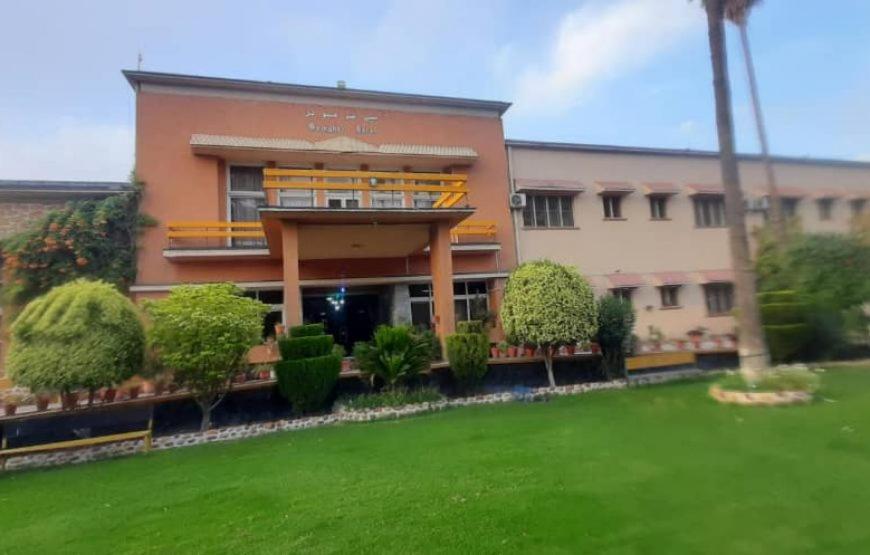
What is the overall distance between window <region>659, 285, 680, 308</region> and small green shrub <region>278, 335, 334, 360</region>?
13183 mm

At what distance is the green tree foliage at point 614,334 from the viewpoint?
1223cm

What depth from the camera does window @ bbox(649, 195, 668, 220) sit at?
58.2 feet

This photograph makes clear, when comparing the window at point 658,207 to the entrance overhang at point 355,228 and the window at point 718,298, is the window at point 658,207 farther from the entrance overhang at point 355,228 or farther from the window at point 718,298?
the entrance overhang at point 355,228

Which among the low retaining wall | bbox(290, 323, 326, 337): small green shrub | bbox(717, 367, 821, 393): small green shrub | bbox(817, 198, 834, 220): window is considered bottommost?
the low retaining wall

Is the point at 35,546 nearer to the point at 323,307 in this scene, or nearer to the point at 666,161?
the point at 323,307

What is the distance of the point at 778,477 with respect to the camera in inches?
170

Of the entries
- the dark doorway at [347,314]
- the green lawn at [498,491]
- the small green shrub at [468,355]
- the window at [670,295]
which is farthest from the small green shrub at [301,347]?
the window at [670,295]

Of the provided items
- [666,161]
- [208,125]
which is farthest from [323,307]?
[666,161]

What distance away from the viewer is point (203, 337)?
328 inches

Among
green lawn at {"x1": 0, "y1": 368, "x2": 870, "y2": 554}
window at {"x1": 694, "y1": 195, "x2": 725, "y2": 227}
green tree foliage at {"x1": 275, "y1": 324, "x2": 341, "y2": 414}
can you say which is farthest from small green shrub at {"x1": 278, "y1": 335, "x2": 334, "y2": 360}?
window at {"x1": 694, "y1": 195, "x2": 725, "y2": 227}

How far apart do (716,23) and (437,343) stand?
29.4 feet

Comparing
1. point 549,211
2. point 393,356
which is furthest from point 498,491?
point 549,211

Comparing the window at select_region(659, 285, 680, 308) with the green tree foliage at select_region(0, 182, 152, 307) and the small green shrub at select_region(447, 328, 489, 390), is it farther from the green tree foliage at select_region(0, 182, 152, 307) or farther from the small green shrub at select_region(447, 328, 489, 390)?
the green tree foliage at select_region(0, 182, 152, 307)

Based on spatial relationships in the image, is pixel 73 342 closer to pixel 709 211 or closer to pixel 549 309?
pixel 549 309
